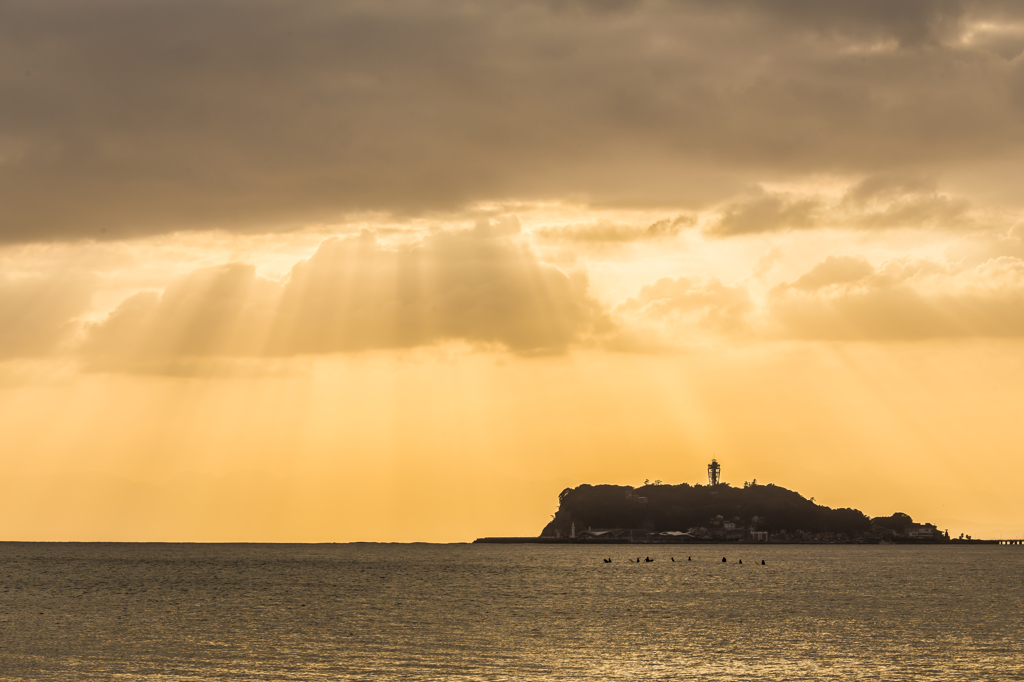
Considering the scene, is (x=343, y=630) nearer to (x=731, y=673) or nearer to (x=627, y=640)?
(x=627, y=640)

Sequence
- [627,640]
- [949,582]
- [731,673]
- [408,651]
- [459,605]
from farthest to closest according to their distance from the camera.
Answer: [949,582], [459,605], [627,640], [408,651], [731,673]

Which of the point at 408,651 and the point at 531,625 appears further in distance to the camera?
the point at 531,625

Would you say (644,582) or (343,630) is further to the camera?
(644,582)

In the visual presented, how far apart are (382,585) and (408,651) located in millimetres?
87930

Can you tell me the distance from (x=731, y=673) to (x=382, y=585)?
101776mm

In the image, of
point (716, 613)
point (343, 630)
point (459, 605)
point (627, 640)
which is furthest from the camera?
point (459, 605)

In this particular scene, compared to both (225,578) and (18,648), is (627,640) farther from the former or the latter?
(225,578)

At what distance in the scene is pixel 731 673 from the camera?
64688 millimetres

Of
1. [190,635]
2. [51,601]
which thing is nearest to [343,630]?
[190,635]

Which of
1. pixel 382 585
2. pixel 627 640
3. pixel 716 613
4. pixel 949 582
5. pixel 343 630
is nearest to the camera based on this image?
pixel 627 640

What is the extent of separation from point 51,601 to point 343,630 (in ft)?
158

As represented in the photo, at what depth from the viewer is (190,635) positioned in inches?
3300

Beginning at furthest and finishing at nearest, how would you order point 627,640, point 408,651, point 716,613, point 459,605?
1. point 459,605
2. point 716,613
3. point 627,640
4. point 408,651

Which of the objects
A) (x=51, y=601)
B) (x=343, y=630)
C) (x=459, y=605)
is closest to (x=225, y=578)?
(x=51, y=601)
